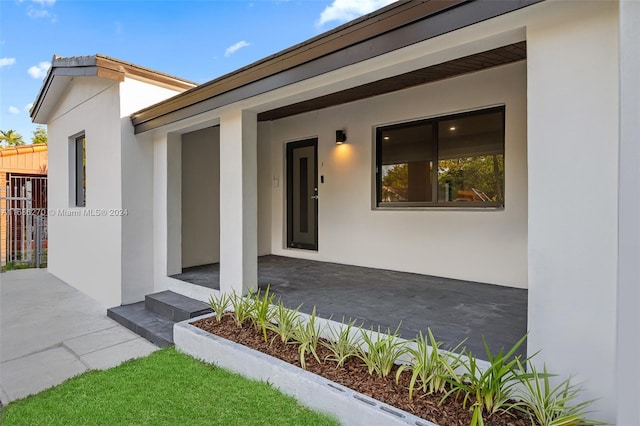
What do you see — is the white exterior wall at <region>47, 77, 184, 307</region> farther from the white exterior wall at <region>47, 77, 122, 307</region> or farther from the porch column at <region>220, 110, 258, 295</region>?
the porch column at <region>220, 110, 258, 295</region>

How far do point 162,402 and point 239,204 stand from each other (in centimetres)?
238

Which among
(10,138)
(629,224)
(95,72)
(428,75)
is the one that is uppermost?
(10,138)

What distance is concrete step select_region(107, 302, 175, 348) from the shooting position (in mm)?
4416

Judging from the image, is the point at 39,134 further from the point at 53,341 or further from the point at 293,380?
the point at 293,380

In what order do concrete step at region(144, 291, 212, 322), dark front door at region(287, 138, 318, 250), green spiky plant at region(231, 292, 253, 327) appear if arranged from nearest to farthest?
green spiky plant at region(231, 292, 253, 327), concrete step at region(144, 291, 212, 322), dark front door at region(287, 138, 318, 250)

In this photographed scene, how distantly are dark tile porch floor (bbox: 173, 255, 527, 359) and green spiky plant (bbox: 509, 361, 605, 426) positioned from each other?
1.61ft

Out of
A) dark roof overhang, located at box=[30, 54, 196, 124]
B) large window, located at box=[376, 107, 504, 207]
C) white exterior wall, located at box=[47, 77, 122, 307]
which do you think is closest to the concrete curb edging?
white exterior wall, located at box=[47, 77, 122, 307]

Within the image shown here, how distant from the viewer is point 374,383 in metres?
2.67

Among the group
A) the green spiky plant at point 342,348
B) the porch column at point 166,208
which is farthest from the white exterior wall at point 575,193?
the porch column at point 166,208

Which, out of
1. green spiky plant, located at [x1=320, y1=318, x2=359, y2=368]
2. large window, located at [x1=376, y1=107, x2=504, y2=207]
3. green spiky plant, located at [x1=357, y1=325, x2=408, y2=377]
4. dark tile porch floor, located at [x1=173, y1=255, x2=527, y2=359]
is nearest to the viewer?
green spiky plant, located at [x1=357, y1=325, x2=408, y2=377]

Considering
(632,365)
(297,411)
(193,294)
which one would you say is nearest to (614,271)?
(632,365)

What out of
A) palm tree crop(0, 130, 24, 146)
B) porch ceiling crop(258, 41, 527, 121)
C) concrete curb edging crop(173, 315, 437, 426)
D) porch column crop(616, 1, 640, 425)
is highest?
palm tree crop(0, 130, 24, 146)

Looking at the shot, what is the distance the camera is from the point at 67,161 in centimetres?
820

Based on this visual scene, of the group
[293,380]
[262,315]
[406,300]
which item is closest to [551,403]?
[293,380]
